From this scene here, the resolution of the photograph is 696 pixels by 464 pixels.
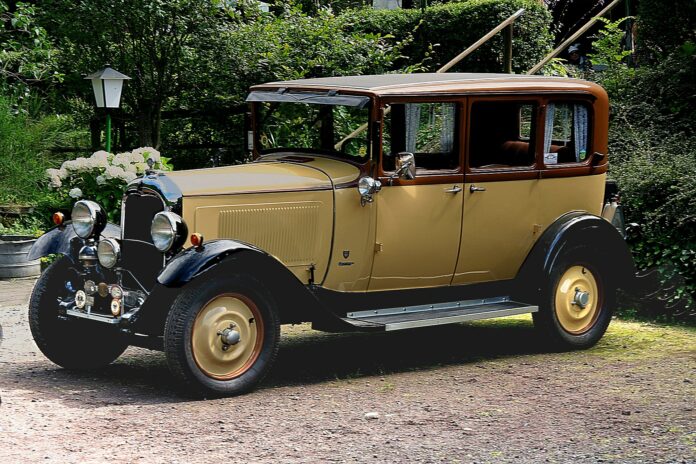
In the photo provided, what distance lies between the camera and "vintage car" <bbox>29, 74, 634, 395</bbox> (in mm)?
6812

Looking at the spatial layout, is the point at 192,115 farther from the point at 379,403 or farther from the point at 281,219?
the point at 379,403

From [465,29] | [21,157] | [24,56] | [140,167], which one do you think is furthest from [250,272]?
[465,29]

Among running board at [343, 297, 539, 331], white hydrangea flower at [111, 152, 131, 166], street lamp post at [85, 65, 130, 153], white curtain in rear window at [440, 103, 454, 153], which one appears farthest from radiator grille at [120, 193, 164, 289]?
street lamp post at [85, 65, 130, 153]

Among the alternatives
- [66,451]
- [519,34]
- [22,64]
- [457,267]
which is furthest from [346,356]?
[519,34]

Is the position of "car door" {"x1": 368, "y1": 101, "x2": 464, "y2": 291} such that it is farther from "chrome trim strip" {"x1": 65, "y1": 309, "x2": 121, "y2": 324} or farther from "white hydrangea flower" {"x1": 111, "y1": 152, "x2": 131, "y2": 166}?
"white hydrangea flower" {"x1": 111, "y1": 152, "x2": 131, "y2": 166}

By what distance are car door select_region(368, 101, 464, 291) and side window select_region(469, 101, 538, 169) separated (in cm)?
16

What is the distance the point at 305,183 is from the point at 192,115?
8167 millimetres

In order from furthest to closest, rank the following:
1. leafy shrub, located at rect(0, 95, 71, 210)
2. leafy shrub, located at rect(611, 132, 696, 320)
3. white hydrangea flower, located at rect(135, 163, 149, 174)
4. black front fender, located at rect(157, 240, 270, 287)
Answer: leafy shrub, located at rect(0, 95, 71, 210) → white hydrangea flower, located at rect(135, 163, 149, 174) → leafy shrub, located at rect(611, 132, 696, 320) → black front fender, located at rect(157, 240, 270, 287)

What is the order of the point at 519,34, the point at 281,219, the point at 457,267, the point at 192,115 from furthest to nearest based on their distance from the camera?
the point at 519,34 → the point at 192,115 → the point at 457,267 → the point at 281,219

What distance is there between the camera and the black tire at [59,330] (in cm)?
740

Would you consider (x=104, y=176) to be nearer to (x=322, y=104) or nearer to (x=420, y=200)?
(x=322, y=104)

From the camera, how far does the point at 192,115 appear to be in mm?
15195

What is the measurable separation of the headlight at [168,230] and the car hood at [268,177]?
23 cm

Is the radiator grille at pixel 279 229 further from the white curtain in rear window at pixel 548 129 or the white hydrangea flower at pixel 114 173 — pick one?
the white hydrangea flower at pixel 114 173
